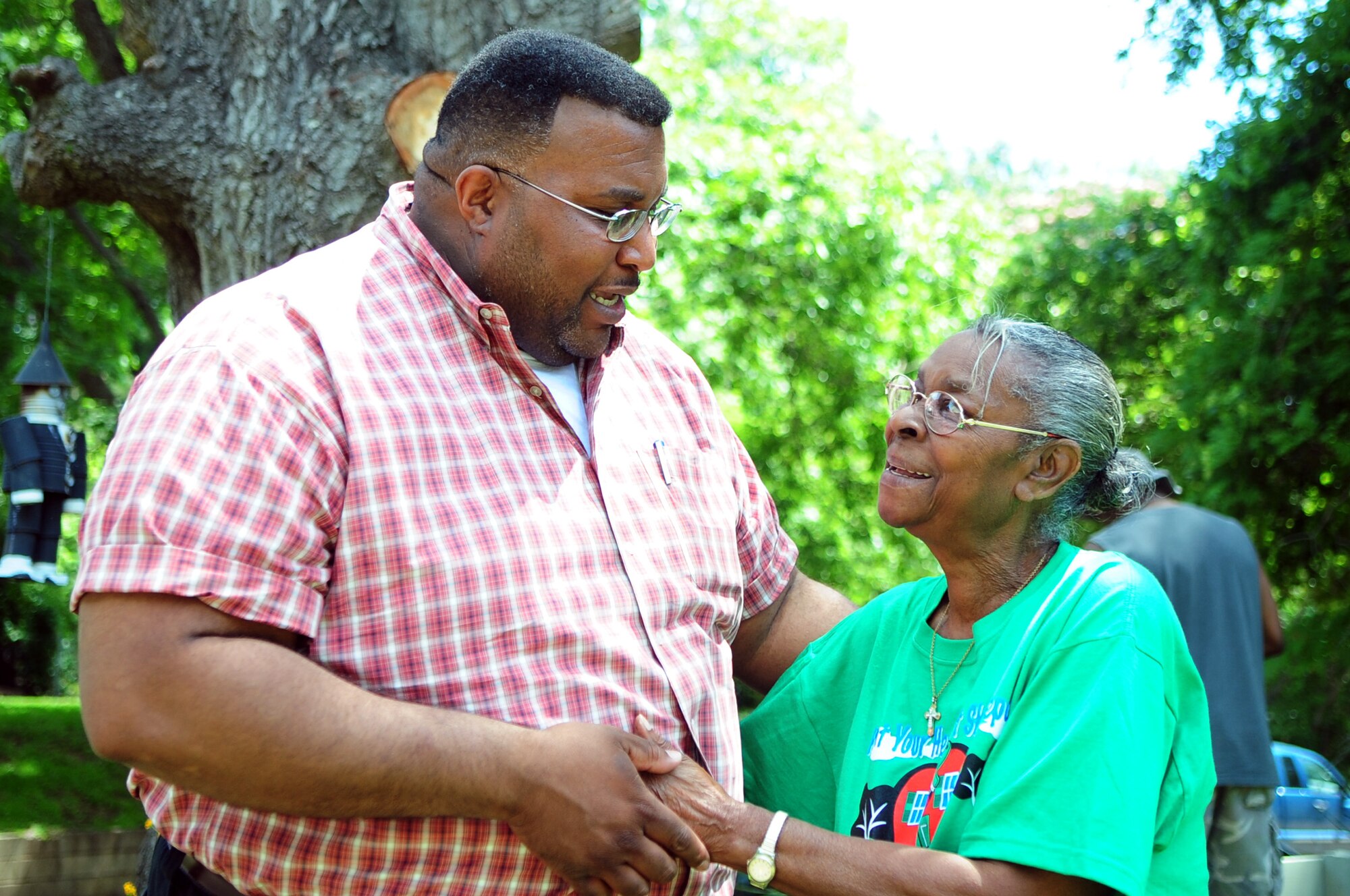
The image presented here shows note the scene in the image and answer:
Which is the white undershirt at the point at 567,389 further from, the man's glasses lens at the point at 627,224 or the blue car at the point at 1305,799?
the blue car at the point at 1305,799

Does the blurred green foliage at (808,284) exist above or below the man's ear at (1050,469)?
below

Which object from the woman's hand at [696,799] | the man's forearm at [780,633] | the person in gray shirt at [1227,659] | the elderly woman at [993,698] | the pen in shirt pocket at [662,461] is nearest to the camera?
the elderly woman at [993,698]

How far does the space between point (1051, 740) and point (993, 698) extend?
0.57 ft

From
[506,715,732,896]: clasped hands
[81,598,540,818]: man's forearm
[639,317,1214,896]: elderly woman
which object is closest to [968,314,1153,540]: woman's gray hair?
[639,317,1214,896]: elderly woman

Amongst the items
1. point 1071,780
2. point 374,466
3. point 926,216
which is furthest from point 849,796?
point 926,216

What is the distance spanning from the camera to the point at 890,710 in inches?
92.4

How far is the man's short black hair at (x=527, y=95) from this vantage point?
2.29m

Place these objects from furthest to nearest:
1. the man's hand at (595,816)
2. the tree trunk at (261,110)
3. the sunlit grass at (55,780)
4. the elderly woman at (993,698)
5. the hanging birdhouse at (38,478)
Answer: the sunlit grass at (55,780)
the hanging birdhouse at (38,478)
the tree trunk at (261,110)
the elderly woman at (993,698)
the man's hand at (595,816)

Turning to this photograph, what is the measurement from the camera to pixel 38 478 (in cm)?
523

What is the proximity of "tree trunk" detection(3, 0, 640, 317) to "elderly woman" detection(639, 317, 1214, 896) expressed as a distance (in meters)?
2.03

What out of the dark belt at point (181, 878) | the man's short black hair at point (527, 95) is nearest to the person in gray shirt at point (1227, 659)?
the man's short black hair at point (527, 95)

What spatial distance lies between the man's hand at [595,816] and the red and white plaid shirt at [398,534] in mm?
86

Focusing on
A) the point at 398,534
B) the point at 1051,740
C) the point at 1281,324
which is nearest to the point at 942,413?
the point at 1051,740

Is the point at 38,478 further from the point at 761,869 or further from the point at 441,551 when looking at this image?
the point at 761,869
